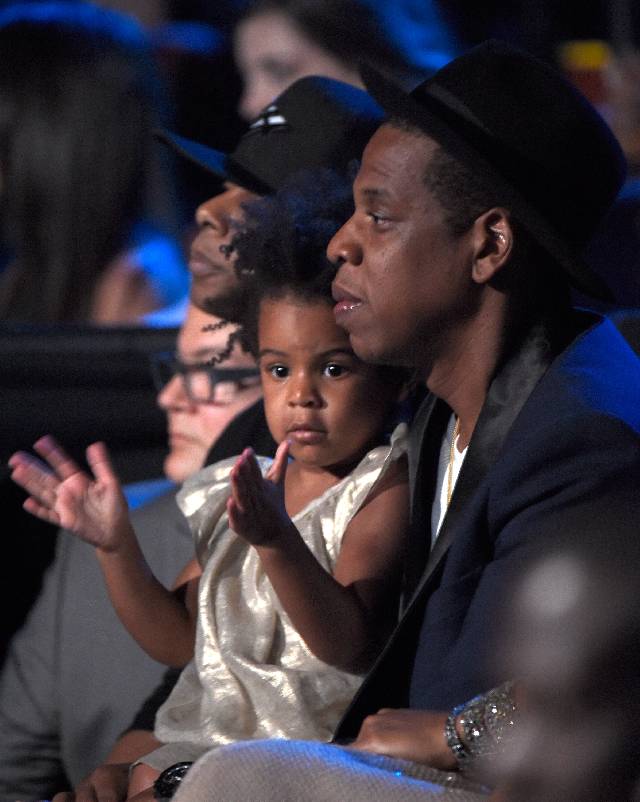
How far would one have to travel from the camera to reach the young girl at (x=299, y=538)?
7.91 feet

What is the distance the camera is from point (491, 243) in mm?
2289

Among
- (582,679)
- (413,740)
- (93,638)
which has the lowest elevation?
(93,638)

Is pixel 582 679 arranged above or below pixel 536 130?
below

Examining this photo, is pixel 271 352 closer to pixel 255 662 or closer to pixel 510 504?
pixel 255 662

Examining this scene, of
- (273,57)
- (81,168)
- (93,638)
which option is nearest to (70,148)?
(81,168)

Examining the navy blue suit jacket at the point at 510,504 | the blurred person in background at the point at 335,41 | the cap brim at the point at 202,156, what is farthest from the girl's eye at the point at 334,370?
the blurred person in background at the point at 335,41

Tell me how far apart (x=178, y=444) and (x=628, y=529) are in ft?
5.09

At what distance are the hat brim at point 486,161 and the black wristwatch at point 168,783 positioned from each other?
0.88 meters

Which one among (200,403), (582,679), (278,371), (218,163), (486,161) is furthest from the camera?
(200,403)

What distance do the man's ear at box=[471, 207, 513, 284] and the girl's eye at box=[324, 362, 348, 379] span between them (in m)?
0.34

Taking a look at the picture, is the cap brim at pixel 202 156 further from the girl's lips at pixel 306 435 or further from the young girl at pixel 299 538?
the girl's lips at pixel 306 435

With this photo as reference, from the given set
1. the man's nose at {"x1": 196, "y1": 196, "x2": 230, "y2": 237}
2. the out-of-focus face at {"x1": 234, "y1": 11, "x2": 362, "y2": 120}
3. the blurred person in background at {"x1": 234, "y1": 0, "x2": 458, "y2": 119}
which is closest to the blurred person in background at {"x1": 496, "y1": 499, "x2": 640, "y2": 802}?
the man's nose at {"x1": 196, "y1": 196, "x2": 230, "y2": 237}

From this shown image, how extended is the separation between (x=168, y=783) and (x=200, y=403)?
1.16 m

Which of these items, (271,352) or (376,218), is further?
(271,352)
